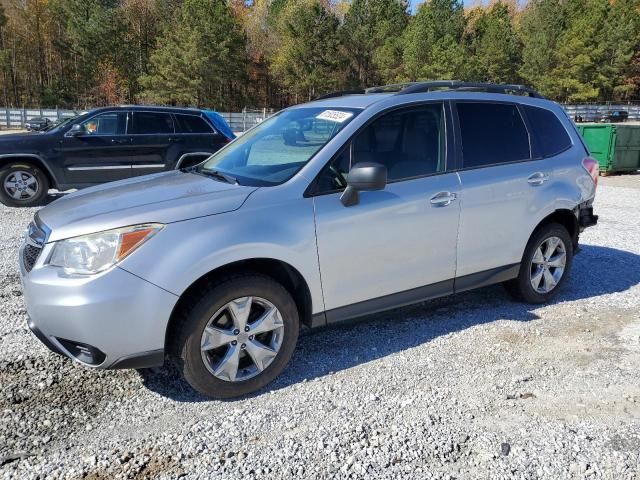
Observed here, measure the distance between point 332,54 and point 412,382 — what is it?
56244mm

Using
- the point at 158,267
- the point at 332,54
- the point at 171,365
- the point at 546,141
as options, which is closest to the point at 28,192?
the point at 171,365

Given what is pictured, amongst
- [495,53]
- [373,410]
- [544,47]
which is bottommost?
[373,410]

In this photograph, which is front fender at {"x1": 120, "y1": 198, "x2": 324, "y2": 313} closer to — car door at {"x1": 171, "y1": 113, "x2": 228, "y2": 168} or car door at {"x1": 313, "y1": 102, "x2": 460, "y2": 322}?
car door at {"x1": 313, "y1": 102, "x2": 460, "y2": 322}

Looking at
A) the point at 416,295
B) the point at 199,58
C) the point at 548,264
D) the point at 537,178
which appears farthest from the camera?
the point at 199,58

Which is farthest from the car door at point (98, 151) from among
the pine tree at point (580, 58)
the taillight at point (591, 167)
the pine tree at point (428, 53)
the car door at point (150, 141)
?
the pine tree at point (580, 58)

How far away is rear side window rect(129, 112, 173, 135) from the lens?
32.5 feet

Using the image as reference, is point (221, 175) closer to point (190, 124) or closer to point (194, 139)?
point (194, 139)

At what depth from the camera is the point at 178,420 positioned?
3.13m

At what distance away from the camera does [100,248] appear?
116 inches

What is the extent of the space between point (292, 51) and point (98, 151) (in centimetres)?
4943

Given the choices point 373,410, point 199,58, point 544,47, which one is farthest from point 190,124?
point 544,47

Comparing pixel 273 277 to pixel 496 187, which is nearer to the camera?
pixel 273 277

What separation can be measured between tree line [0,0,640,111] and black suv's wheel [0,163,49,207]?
44188 mm

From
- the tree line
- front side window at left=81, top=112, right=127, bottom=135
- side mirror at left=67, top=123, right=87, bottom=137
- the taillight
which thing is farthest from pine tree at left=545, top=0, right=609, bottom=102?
the taillight
